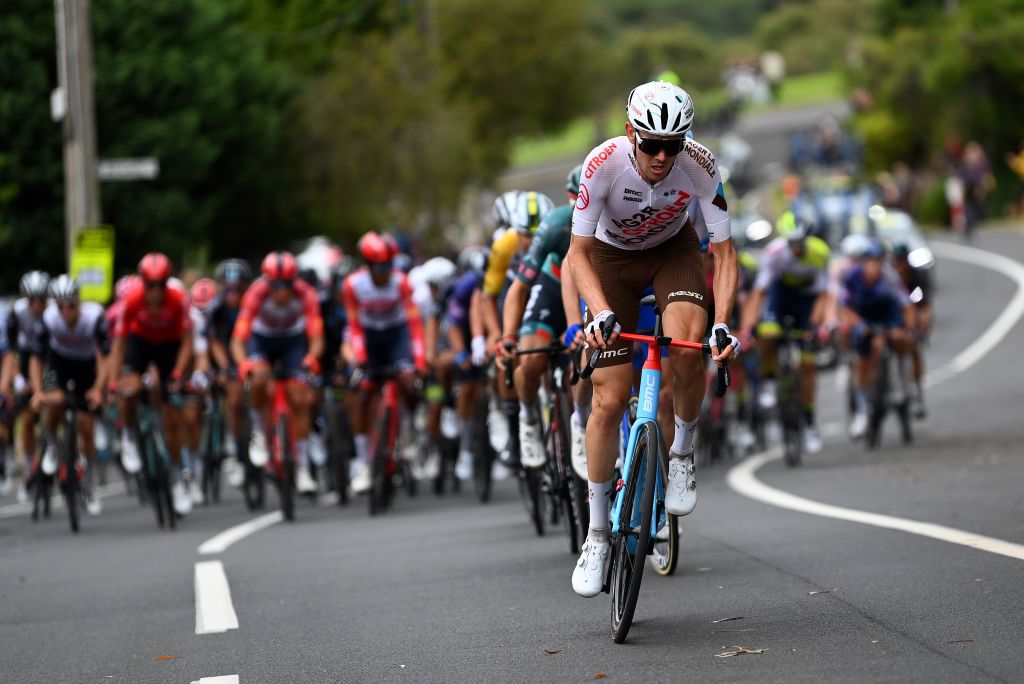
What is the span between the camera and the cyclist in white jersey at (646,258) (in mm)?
7766

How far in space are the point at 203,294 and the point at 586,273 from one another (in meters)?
11.9

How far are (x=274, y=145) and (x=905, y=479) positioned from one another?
29970 millimetres

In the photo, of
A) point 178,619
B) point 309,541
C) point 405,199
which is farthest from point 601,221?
point 405,199

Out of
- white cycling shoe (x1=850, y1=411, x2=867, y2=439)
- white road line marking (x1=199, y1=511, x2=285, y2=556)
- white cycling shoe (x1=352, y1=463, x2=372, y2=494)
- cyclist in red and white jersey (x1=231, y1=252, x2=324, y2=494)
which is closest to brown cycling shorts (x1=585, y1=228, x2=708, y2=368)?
white road line marking (x1=199, y1=511, x2=285, y2=556)

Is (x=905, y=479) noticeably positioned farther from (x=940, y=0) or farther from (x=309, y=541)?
(x=940, y=0)

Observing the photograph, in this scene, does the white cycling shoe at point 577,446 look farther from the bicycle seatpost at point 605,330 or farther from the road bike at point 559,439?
the bicycle seatpost at point 605,330

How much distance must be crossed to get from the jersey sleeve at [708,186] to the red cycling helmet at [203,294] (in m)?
11.5

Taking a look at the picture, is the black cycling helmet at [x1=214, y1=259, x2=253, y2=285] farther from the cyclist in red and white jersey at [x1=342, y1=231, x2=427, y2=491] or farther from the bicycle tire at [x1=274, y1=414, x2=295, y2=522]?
the bicycle tire at [x1=274, y1=414, x2=295, y2=522]

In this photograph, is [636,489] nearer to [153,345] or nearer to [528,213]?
[528,213]

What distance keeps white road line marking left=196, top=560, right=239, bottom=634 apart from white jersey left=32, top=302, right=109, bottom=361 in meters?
4.45

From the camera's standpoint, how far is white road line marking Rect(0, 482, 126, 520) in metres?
18.2

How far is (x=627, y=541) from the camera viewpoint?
297 inches

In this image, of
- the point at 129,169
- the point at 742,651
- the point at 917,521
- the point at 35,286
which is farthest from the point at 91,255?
the point at 742,651

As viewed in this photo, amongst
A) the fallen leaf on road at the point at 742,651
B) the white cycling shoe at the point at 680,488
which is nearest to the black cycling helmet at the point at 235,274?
the white cycling shoe at the point at 680,488
